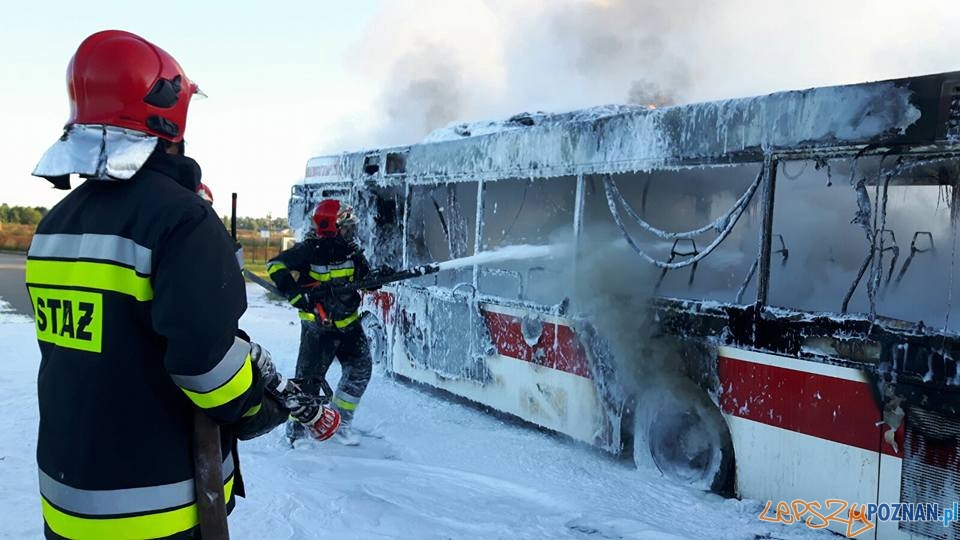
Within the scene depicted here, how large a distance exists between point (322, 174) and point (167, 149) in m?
7.18

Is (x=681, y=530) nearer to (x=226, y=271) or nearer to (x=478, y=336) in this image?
(x=478, y=336)

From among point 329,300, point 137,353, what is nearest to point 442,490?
point 329,300

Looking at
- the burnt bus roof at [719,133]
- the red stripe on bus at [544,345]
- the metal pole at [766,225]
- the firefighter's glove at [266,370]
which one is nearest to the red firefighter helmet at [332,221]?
the burnt bus roof at [719,133]

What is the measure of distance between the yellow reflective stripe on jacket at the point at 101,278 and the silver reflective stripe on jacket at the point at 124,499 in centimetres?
52

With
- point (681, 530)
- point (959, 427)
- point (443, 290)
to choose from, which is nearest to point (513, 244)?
point (443, 290)

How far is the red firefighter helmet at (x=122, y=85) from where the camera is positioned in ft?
6.25

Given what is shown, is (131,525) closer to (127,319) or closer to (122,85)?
(127,319)

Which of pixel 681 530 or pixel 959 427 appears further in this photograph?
pixel 681 530

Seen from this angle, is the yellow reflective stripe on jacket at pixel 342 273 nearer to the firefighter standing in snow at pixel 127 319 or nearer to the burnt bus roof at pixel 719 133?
Result: the burnt bus roof at pixel 719 133

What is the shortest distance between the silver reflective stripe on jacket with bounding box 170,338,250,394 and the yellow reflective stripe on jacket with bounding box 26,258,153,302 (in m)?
0.23

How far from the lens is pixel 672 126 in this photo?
15.1 feet

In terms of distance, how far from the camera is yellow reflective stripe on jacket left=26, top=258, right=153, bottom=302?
175cm

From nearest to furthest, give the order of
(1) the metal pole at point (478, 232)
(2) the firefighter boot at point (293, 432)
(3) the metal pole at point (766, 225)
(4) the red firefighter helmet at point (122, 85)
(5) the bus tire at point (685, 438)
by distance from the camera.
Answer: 1. (4) the red firefighter helmet at point (122, 85)
2. (3) the metal pole at point (766, 225)
3. (5) the bus tire at point (685, 438)
4. (2) the firefighter boot at point (293, 432)
5. (1) the metal pole at point (478, 232)

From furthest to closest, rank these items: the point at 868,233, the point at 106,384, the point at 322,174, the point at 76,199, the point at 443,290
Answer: the point at 322,174 → the point at 443,290 → the point at 868,233 → the point at 76,199 → the point at 106,384
